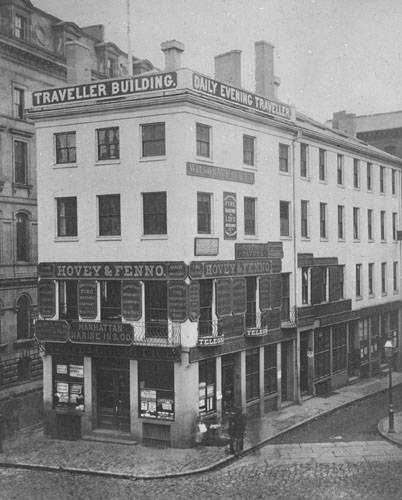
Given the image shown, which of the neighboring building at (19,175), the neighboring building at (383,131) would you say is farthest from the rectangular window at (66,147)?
the neighboring building at (383,131)

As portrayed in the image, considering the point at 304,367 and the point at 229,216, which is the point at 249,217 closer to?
the point at 229,216

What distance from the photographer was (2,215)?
38531mm

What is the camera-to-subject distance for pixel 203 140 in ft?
87.8

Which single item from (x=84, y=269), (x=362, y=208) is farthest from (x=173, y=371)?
(x=362, y=208)

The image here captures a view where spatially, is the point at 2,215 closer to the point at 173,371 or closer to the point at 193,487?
the point at 173,371

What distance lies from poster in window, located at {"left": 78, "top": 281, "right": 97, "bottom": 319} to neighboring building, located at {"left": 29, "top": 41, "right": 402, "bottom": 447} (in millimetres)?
47

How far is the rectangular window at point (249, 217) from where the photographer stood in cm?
2950

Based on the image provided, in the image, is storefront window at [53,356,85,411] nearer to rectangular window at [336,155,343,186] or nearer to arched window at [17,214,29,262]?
arched window at [17,214,29,262]

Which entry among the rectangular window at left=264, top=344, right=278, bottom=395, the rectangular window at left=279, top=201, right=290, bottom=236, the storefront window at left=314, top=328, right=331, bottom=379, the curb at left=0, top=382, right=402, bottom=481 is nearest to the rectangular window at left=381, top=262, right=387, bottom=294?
the storefront window at left=314, top=328, right=331, bottom=379

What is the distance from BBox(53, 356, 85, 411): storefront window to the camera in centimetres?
2756

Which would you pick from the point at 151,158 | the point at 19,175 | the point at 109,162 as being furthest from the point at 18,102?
the point at 151,158

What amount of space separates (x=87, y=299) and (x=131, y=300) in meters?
2.04

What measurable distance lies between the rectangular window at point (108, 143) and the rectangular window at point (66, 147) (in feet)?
4.01

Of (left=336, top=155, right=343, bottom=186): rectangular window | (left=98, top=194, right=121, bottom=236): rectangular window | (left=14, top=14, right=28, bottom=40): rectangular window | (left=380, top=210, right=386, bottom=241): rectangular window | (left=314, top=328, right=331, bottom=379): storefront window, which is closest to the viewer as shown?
(left=98, top=194, right=121, bottom=236): rectangular window
